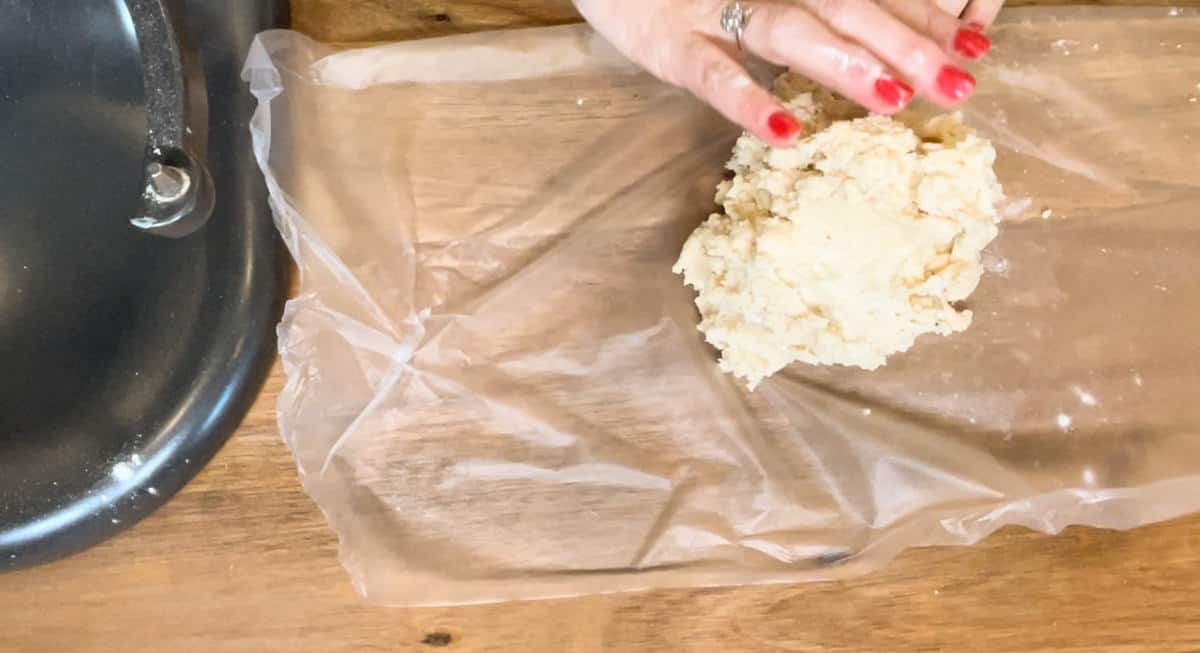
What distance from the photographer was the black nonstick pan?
666 mm

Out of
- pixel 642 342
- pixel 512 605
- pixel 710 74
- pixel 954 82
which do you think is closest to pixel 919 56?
pixel 954 82

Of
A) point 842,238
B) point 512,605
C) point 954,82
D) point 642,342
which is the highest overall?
point 954,82

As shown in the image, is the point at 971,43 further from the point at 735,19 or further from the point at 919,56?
the point at 735,19

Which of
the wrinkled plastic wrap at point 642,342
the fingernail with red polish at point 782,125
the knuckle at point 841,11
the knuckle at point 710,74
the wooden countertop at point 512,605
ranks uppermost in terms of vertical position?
the knuckle at point 841,11

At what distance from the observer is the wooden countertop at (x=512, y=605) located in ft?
2.25

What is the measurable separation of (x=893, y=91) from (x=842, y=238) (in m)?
0.10

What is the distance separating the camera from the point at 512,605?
2.30 feet

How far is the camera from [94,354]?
69 cm

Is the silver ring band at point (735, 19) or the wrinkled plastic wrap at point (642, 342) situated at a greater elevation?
the silver ring band at point (735, 19)

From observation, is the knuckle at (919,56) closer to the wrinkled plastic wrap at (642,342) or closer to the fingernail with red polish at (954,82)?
the fingernail with red polish at (954,82)

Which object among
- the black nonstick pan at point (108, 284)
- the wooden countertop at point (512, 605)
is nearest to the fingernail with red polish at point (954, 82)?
the wooden countertop at point (512, 605)

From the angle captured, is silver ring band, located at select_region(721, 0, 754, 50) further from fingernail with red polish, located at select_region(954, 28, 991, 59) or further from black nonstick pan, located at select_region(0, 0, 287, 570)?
black nonstick pan, located at select_region(0, 0, 287, 570)

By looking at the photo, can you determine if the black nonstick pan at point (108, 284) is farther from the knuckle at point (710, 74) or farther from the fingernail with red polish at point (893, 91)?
the fingernail with red polish at point (893, 91)

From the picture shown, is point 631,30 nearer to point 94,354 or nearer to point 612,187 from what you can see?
point 612,187
